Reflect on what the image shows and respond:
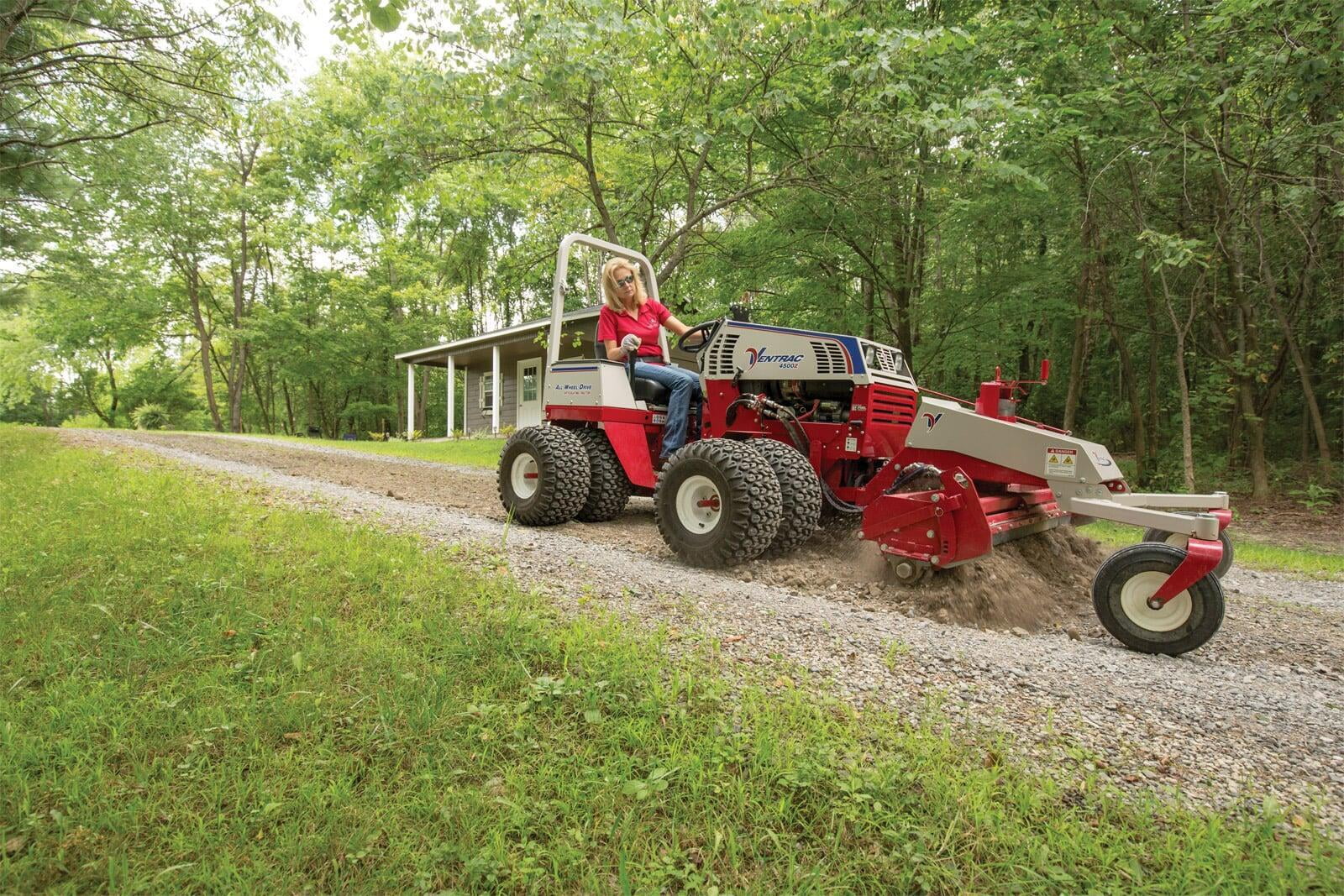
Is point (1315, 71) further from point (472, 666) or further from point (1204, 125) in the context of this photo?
point (472, 666)

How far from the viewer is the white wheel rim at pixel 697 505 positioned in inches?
162

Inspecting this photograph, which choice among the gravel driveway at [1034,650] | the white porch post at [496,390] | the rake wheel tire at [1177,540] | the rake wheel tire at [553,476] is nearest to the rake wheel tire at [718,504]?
the gravel driveway at [1034,650]

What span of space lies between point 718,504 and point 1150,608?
7.22 ft

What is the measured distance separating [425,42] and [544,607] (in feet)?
20.8

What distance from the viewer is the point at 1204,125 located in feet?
21.4

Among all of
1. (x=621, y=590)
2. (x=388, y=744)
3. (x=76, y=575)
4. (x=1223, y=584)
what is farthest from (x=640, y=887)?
(x=1223, y=584)

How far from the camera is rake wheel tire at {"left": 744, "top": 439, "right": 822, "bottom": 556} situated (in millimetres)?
4000

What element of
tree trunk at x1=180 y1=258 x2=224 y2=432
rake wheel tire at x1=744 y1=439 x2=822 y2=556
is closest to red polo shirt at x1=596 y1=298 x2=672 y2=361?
rake wheel tire at x1=744 y1=439 x2=822 y2=556

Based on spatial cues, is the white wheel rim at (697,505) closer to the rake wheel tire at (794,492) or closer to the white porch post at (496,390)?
the rake wheel tire at (794,492)

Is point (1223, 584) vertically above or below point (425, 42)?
below

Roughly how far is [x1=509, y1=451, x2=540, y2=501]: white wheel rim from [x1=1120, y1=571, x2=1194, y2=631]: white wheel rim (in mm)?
4064

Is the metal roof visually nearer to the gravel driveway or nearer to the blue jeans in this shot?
the blue jeans

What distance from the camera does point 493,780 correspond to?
1.72 m

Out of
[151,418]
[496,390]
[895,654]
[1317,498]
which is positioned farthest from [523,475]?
[151,418]
